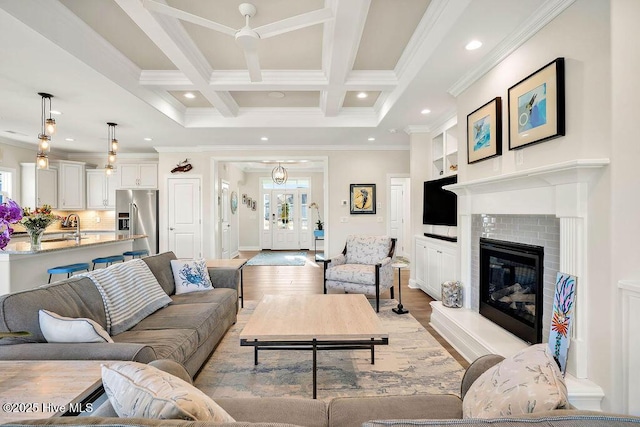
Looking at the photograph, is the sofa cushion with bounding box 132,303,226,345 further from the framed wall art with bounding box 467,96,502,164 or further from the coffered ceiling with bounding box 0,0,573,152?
the framed wall art with bounding box 467,96,502,164

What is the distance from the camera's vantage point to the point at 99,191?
7180 mm

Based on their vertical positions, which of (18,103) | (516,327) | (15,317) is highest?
(18,103)

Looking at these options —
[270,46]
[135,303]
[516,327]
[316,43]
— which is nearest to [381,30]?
[316,43]

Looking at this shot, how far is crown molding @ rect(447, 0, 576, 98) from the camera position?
210 cm

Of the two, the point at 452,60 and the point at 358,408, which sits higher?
the point at 452,60

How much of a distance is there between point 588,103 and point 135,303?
3.30m

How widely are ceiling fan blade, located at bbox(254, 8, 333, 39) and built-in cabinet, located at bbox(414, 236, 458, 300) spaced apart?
290cm

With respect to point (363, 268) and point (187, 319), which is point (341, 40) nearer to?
point (187, 319)

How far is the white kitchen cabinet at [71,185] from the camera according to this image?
264 inches

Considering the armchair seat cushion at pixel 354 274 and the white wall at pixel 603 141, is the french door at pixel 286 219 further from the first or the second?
the white wall at pixel 603 141

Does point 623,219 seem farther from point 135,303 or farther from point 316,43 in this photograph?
point 135,303

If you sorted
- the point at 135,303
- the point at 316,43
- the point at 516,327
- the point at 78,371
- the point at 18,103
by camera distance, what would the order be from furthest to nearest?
the point at 18,103
the point at 316,43
the point at 516,327
the point at 135,303
the point at 78,371

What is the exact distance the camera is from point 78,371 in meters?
1.29

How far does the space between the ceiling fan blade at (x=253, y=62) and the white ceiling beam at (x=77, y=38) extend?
4.54 feet
